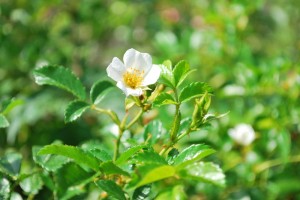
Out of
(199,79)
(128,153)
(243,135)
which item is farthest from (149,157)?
(199,79)

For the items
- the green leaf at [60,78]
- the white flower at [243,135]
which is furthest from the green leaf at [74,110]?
the white flower at [243,135]

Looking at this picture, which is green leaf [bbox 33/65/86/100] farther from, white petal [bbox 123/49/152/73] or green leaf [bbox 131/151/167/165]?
green leaf [bbox 131/151/167/165]

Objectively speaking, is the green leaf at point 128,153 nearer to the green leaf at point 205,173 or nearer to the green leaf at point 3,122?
the green leaf at point 205,173

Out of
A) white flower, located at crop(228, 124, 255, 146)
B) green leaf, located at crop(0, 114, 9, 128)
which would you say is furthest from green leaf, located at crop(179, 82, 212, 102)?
white flower, located at crop(228, 124, 255, 146)

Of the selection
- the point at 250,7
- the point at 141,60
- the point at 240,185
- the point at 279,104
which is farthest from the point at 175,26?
the point at 141,60

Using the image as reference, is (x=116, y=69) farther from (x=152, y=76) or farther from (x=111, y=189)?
(x=111, y=189)
